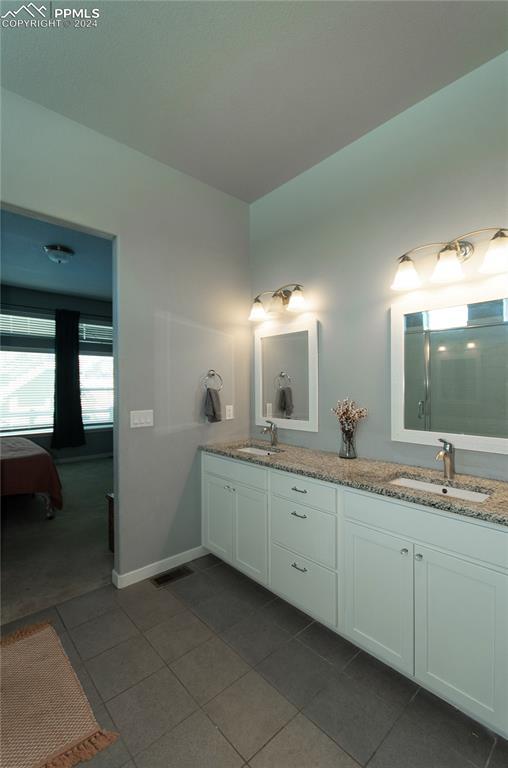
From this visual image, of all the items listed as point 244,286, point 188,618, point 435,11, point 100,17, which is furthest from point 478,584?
point 100,17

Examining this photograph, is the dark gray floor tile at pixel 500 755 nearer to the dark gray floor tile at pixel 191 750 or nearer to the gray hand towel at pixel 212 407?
the dark gray floor tile at pixel 191 750

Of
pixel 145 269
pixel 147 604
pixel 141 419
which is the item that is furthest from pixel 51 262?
pixel 147 604

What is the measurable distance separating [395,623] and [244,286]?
262 centimetres

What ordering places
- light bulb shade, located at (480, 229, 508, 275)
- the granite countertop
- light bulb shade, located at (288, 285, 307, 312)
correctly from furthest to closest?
light bulb shade, located at (288, 285, 307, 312) → light bulb shade, located at (480, 229, 508, 275) → the granite countertop

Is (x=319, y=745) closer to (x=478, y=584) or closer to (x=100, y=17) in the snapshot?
(x=478, y=584)

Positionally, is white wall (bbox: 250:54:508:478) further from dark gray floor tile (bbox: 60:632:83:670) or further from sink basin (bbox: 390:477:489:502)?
dark gray floor tile (bbox: 60:632:83:670)

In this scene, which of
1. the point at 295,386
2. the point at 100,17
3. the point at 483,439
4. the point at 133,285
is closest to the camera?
the point at 100,17

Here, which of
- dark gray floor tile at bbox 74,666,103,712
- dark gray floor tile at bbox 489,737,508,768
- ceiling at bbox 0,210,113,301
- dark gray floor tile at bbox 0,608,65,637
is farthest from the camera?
ceiling at bbox 0,210,113,301

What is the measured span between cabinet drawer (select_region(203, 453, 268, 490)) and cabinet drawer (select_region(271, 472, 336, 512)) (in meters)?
0.11

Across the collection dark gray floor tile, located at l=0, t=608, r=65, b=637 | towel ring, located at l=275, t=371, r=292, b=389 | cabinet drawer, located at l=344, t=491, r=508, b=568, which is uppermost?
towel ring, located at l=275, t=371, r=292, b=389

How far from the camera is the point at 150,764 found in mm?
1265

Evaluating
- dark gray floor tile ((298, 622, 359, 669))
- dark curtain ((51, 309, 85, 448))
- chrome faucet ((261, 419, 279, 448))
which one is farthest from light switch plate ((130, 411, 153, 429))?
dark curtain ((51, 309, 85, 448))

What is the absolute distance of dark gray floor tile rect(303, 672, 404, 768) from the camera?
4.39ft

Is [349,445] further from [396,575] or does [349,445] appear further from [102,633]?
[102,633]
